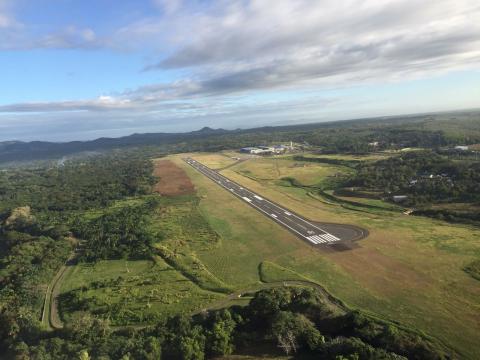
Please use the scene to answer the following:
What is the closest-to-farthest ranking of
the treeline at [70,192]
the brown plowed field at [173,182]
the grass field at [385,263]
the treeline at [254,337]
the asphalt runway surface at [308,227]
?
1. the treeline at [254,337]
2. the grass field at [385,263]
3. the asphalt runway surface at [308,227]
4. the treeline at [70,192]
5. the brown plowed field at [173,182]

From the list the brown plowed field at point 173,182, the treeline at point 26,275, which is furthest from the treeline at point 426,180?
the treeline at point 26,275

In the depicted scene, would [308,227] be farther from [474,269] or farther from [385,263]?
[474,269]

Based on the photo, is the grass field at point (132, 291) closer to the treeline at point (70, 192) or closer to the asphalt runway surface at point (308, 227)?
the asphalt runway surface at point (308, 227)

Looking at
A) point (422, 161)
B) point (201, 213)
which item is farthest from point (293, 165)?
point (201, 213)

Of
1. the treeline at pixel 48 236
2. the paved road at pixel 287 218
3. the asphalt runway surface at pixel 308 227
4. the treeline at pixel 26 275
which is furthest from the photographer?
the paved road at pixel 287 218

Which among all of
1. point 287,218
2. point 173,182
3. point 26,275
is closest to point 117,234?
point 26,275

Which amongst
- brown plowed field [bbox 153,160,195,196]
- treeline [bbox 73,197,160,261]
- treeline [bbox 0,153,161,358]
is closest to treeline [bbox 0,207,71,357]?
treeline [bbox 0,153,161,358]

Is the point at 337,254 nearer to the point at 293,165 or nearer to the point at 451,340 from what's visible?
the point at 451,340
